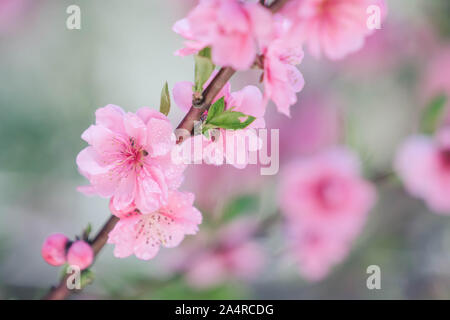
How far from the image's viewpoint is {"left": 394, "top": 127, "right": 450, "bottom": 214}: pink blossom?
80 centimetres

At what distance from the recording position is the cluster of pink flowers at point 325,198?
0.87 metres

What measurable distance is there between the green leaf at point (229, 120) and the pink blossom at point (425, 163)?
1.84ft

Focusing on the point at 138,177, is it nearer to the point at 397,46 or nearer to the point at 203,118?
the point at 203,118

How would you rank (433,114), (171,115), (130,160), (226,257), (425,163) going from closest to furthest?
(130,160)
(433,114)
(425,163)
(226,257)
(171,115)

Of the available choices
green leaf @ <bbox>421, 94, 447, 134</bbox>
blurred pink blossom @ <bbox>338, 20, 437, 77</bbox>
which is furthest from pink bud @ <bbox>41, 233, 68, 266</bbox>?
blurred pink blossom @ <bbox>338, 20, 437, 77</bbox>

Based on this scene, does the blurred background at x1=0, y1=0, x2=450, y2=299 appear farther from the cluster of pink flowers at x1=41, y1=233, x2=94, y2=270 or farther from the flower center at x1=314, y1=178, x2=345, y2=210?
the cluster of pink flowers at x1=41, y1=233, x2=94, y2=270

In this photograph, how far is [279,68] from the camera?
345mm

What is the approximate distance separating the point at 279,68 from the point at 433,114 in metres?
0.48

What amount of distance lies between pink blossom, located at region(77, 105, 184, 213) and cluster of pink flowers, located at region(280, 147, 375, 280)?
563 mm

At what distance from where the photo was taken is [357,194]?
874mm

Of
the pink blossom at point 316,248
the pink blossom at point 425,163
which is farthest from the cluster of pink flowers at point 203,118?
the pink blossom at point 316,248

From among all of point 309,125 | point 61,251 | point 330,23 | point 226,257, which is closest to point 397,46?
point 309,125

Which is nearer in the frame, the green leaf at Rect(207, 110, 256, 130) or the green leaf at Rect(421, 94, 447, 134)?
the green leaf at Rect(207, 110, 256, 130)

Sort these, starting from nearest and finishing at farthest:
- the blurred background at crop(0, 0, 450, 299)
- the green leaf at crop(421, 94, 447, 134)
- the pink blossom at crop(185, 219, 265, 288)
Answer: the green leaf at crop(421, 94, 447, 134)
the pink blossom at crop(185, 219, 265, 288)
the blurred background at crop(0, 0, 450, 299)
